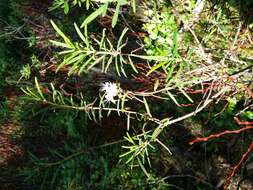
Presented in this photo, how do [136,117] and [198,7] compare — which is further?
[136,117]

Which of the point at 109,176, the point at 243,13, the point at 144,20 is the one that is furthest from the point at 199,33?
the point at 109,176

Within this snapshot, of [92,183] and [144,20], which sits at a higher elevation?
[144,20]

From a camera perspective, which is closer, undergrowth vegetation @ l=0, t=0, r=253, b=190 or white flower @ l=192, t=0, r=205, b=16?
undergrowth vegetation @ l=0, t=0, r=253, b=190

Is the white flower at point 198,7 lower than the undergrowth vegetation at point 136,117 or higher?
higher

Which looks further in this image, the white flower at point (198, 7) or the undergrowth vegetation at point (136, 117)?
the white flower at point (198, 7)

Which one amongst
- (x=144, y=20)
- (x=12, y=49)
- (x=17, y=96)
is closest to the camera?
(x=144, y=20)

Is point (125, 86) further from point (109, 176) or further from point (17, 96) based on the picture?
point (17, 96)

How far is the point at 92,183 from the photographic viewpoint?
4.74 metres

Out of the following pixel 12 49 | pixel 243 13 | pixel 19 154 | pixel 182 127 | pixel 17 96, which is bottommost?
pixel 19 154

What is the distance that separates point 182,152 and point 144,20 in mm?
2019

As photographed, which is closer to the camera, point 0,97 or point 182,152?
point 182,152

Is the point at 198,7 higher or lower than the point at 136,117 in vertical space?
higher

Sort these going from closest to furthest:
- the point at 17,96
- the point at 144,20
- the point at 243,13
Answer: the point at 243,13
the point at 144,20
the point at 17,96

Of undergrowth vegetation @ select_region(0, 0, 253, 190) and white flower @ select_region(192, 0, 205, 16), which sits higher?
white flower @ select_region(192, 0, 205, 16)
